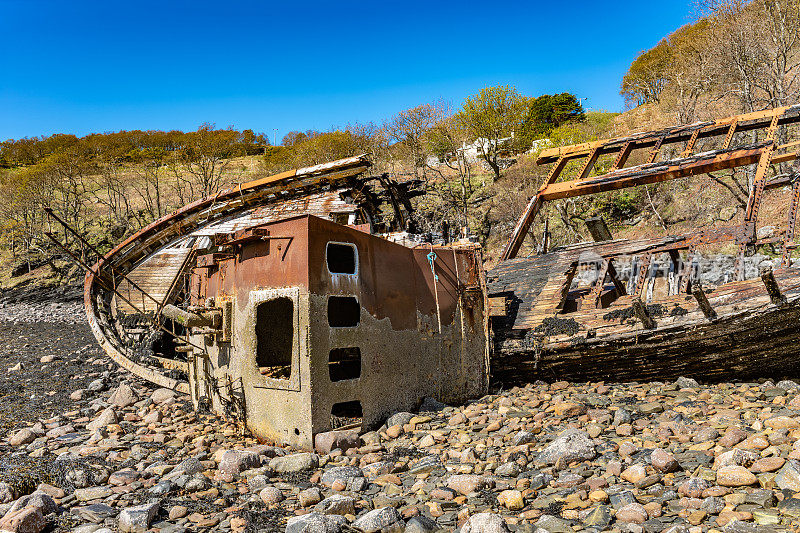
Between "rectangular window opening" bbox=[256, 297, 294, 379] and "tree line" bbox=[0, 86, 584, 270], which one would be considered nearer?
"rectangular window opening" bbox=[256, 297, 294, 379]

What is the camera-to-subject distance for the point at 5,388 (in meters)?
11.3

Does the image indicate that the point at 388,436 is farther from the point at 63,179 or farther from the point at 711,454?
the point at 63,179

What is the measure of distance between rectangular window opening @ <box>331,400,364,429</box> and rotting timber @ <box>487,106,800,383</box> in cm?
240

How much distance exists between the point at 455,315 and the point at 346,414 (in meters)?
2.24

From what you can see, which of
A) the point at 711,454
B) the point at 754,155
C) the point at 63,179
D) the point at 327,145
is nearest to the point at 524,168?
the point at 327,145

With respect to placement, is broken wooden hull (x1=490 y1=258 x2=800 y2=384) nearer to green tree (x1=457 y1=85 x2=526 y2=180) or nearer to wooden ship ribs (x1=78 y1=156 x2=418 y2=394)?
wooden ship ribs (x1=78 y1=156 x2=418 y2=394)

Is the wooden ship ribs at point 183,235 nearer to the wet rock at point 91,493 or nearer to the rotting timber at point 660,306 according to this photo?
the rotting timber at point 660,306

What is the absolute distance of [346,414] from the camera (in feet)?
23.6

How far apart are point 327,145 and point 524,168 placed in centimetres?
1409

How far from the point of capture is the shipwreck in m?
6.40

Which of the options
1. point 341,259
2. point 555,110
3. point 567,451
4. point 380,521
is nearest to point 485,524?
point 380,521

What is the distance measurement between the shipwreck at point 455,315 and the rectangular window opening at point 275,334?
0.03m

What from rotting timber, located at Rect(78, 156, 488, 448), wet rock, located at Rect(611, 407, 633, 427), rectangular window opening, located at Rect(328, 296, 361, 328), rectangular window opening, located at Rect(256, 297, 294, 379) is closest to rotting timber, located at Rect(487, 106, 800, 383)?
rotting timber, located at Rect(78, 156, 488, 448)

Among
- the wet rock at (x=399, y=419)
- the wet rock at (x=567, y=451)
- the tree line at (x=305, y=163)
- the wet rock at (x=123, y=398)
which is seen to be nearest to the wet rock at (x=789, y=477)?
the wet rock at (x=567, y=451)
